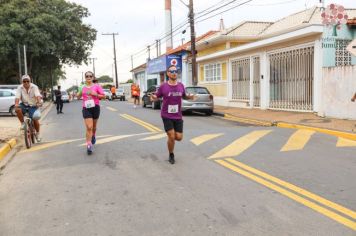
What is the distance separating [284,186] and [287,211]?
1.14 meters

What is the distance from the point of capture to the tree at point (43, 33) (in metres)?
34.8

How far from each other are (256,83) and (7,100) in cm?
1268

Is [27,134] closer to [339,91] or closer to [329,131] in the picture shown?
[329,131]

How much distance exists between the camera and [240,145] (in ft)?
31.3

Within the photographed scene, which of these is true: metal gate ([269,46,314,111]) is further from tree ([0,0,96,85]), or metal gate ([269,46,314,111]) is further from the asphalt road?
tree ([0,0,96,85])

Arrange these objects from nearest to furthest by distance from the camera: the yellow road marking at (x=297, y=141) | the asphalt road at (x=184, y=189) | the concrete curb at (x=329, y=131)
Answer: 1. the asphalt road at (x=184, y=189)
2. the yellow road marking at (x=297, y=141)
3. the concrete curb at (x=329, y=131)

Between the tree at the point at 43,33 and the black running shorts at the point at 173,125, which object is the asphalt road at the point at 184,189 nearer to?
the black running shorts at the point at 173,125

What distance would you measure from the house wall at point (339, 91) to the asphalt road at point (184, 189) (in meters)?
5.19

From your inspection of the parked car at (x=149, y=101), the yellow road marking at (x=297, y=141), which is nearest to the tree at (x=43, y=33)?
the parked car at (x=149, y=101)

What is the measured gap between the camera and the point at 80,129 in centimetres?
1456

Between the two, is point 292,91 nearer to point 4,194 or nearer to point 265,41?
point 265,41

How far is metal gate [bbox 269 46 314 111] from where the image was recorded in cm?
1708

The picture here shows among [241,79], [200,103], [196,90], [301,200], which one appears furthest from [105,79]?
[301,200]

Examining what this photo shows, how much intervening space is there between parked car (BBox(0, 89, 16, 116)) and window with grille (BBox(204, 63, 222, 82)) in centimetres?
1201
